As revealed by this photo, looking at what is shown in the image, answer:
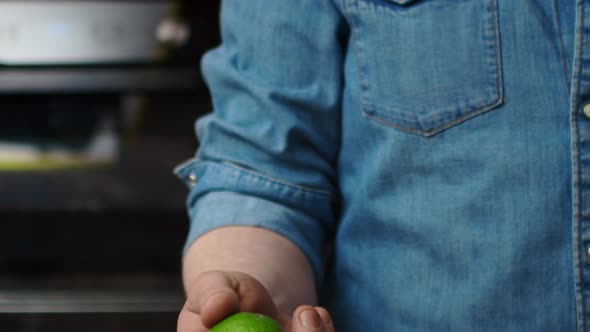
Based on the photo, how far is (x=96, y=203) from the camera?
1.16 meters

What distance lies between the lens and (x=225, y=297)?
0.34 m

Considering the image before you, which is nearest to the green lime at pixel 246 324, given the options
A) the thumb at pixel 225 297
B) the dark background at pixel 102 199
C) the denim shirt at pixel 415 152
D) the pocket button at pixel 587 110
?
the thumb at pixel 225 297

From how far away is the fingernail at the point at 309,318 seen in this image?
0.33 metres

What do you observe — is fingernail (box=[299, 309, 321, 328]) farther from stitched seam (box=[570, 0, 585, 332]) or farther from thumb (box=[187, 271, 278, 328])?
stitched seam (box=[570, 0, 585, 332])

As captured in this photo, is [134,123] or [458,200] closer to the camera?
[458,200]

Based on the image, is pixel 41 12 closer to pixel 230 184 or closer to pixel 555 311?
pixel 230 184

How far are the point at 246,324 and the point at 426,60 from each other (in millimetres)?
270

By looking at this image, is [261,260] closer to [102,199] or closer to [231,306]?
[231,306]

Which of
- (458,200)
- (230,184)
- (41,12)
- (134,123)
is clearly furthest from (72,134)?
(458,200)

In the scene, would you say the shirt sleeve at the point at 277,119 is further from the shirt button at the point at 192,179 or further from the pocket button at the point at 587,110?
the pocket button at the point at 587,110

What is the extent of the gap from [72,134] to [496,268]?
36.5 inches

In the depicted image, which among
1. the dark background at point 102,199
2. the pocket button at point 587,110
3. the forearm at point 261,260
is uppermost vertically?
the pocket button at point 587,110

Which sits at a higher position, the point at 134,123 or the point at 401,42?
the point at 401,42

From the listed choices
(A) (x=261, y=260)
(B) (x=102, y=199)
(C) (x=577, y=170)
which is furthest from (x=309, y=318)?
(B) (x=102, y=199)
